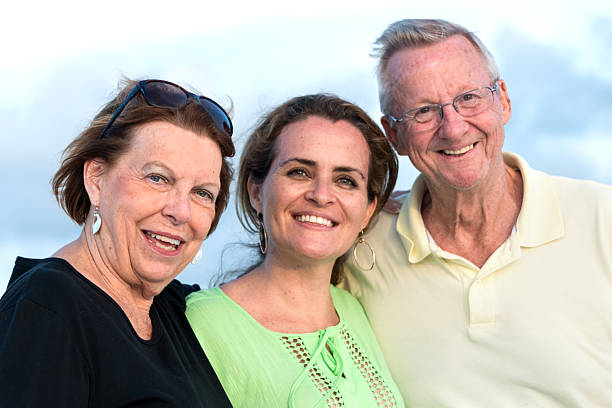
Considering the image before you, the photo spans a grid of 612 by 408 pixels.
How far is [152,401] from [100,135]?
3.57 feet

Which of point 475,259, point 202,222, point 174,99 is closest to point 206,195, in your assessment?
point 202,222

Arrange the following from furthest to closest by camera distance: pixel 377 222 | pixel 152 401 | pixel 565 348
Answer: pixel 377 222, pixel 565 348, pixel 152 401

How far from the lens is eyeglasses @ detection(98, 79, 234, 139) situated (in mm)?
2691

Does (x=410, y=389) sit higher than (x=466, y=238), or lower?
lower

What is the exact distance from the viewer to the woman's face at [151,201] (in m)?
2.58

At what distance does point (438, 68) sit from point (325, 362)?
1803 mm

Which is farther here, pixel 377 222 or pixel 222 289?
pixel 377 222

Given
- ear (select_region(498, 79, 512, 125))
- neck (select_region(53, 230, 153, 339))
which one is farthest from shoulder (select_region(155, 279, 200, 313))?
ear (select_region(498, 79, 512, 125))

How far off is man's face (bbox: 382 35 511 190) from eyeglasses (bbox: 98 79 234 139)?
4.55ft

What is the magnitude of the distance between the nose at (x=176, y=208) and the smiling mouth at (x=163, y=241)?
3.2 inches

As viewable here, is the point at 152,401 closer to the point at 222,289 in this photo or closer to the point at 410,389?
the point at 222,289

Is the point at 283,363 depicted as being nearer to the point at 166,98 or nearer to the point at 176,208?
the point at 176,208

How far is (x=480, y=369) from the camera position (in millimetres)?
3557

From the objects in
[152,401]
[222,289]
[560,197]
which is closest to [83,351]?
[152,401]
